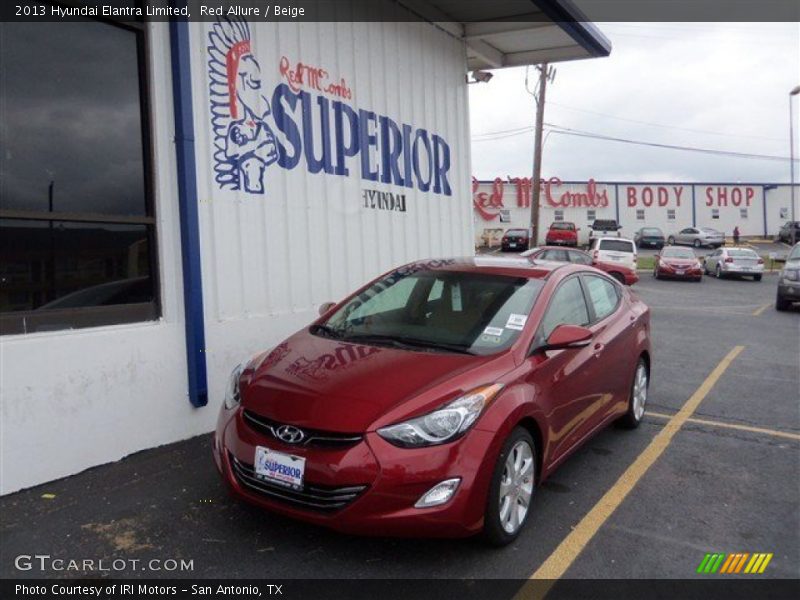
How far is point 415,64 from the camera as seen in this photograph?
324 inches

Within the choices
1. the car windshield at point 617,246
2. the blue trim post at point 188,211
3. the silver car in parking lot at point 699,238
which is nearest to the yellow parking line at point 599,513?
the blue trim post at point 188,211

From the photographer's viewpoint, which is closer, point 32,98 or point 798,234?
point 32,98

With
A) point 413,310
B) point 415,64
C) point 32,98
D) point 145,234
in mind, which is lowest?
point 413,310

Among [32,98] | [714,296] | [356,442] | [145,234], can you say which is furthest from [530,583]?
[714,296]

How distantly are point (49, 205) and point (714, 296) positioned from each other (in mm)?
20499

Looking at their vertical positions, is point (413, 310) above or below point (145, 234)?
below

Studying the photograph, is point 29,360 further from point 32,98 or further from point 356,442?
point 356,442

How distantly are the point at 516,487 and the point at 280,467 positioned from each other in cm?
129

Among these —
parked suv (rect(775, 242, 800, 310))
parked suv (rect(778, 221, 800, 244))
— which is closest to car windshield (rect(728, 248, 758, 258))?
parked suv (rect(775, 242, 800, 310))

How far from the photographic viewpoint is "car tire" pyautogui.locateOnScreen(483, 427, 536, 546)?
129 inches

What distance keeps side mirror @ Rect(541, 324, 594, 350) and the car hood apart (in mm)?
485

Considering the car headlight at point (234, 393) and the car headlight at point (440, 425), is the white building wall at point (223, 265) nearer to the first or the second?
the car headlight at point (234, 393)

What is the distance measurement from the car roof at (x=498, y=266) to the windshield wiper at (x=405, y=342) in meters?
0.91

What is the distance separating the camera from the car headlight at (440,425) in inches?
122
